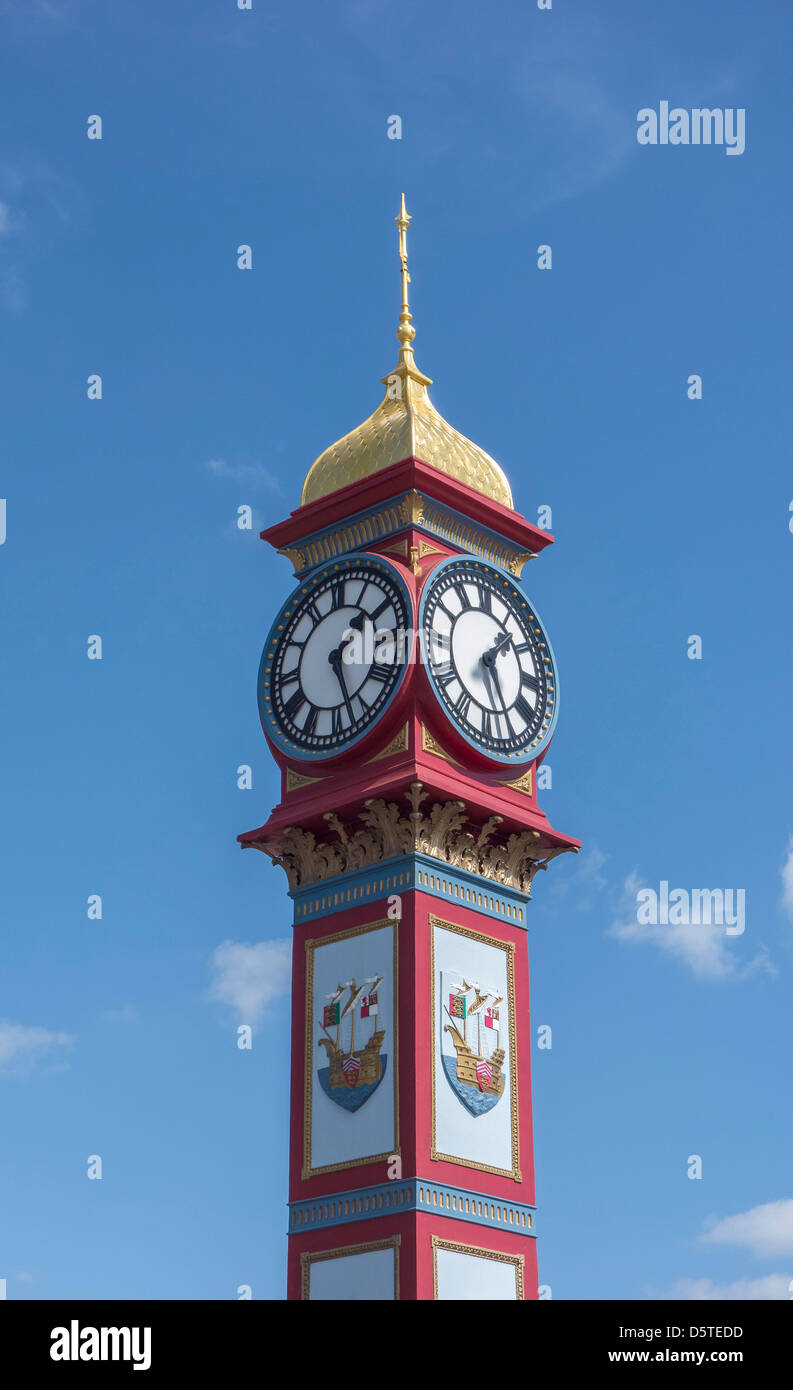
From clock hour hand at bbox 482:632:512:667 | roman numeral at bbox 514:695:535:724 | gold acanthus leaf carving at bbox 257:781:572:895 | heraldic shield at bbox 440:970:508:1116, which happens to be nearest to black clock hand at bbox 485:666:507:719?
clock hour hand at bbox 482:632:512:667

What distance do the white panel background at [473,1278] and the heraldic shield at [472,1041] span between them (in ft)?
8.58

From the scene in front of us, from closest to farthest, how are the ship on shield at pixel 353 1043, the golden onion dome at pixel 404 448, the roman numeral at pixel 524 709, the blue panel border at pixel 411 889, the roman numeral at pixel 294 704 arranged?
1. the ship on shield at pixel 353 1043
2. the blue panel border at pixel 411 889
3. the roman numeral at pixel 294 704
4. the roman numeral at pixel 524 709
5. the golden onion dome at pixel 404 448

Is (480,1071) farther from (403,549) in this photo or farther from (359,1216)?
(403,549)

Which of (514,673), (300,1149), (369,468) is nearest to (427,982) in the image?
(300,1149)

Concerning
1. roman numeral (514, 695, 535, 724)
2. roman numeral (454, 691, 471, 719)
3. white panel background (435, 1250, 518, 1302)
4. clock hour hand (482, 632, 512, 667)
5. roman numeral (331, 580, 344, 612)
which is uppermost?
roman numeral (331, 580, 344, 612)

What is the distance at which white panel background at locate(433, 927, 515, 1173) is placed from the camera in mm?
35750

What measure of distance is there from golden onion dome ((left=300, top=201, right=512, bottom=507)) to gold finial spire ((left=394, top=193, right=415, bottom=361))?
0.47 m

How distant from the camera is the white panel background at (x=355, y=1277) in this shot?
34438mm

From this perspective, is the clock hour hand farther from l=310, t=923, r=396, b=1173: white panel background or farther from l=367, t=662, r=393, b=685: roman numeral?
l=310, t=923, r=396, b=1173: white panel background

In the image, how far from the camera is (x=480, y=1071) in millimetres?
36781

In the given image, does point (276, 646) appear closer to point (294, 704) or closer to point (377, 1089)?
point (294, 704)

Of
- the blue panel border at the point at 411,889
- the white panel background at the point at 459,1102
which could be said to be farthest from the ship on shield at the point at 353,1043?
the blue panel border at the point at 411,889

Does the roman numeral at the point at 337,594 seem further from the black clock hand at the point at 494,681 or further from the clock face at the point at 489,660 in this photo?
the black clock hand at the point at 494,681

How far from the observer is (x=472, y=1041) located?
121ft
